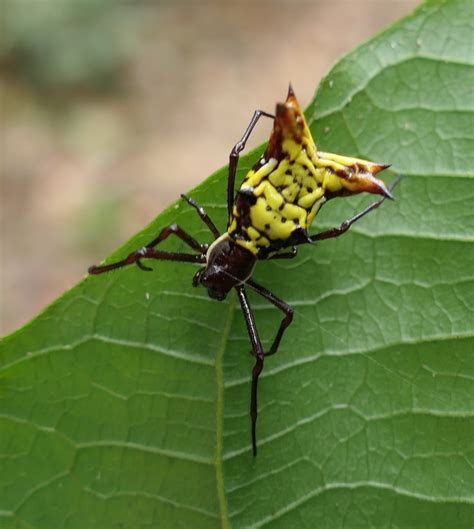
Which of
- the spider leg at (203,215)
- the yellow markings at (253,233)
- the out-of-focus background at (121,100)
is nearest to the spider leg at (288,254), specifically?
the yellow markings at (253,233)

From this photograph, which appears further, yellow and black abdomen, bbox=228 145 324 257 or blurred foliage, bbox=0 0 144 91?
blurred foliage, bbox=0 0 144 91

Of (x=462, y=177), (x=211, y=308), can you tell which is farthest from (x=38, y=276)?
(x=462, y=177)

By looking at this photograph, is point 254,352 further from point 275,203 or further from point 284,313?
point 275,203

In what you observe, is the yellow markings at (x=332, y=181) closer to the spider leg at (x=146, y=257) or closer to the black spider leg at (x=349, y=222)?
the black spider leg at (x=349, y=222)

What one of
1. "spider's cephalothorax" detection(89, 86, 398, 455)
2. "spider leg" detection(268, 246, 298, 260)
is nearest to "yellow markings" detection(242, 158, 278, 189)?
"spider's cephalothorax" detection(89, 86, 398, 455)

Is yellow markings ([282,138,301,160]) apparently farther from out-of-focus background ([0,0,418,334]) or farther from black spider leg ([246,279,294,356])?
out-of-focus background ([0,0,418,334])

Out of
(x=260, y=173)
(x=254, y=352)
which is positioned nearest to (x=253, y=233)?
(x=260, y=173)
